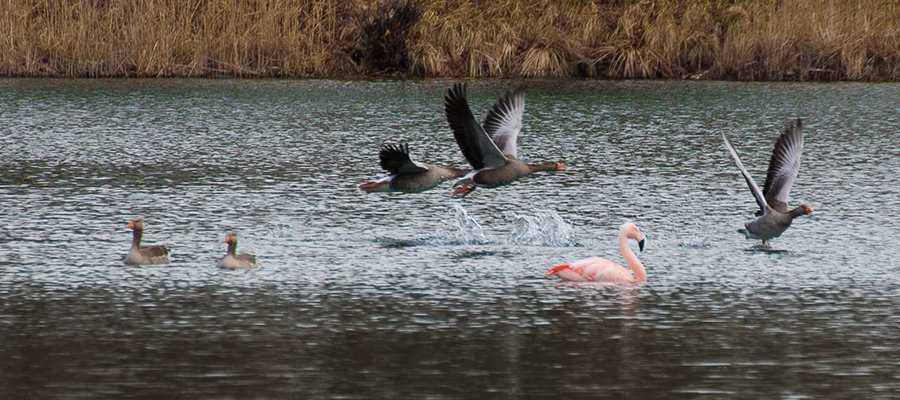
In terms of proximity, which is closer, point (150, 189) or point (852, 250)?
point (852, 250)

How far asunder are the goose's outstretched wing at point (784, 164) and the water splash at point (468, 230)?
3140 mm

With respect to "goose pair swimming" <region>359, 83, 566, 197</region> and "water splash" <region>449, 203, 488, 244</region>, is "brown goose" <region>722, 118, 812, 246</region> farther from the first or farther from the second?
"water splash" <region>449, 203, 488, 244</region>

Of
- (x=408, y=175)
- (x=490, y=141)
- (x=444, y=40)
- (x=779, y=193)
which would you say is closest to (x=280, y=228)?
(x=408, y=175)

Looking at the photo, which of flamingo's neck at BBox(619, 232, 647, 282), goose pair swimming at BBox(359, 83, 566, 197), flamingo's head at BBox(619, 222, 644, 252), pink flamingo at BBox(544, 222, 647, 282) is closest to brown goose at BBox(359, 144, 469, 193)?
goose pair swimming at BBox(359, 83, 566, 197)

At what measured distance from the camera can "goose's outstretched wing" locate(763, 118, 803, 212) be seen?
1185 cm

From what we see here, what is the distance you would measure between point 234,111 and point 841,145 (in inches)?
506

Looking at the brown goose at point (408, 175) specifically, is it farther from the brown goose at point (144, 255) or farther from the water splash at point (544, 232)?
the brown goose at point (144, 255)

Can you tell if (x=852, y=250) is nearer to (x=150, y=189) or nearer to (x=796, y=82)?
(x=150, y=189)

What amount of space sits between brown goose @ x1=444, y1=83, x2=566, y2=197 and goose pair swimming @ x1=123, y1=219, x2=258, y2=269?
7.73 feet

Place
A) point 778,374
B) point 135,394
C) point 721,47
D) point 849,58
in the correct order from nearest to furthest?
1. point 135,394
2. point 778,374
3. point 849,58
4. point 721,47

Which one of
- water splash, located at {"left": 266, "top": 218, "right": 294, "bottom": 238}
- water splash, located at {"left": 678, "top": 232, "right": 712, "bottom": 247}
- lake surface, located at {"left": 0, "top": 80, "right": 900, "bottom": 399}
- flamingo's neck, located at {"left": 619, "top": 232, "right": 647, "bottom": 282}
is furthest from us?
water splash, located at {"left": 266, "top": 218, "right": 294, "bottom": 238}

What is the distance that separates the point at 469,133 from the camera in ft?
36.7

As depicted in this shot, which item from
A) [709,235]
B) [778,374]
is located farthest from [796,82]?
[778,374]

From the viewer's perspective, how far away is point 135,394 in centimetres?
634
